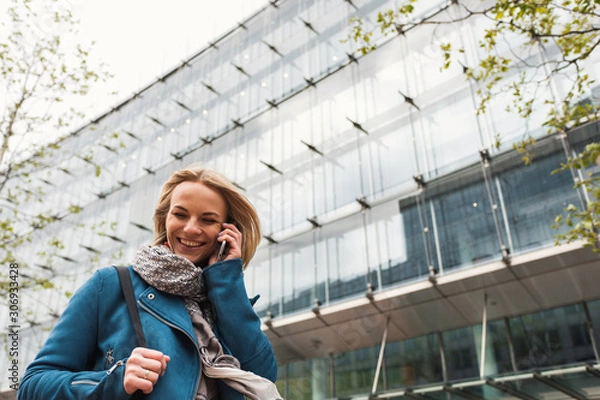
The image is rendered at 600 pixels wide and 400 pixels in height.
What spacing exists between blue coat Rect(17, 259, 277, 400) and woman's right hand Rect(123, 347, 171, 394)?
0.12 feet

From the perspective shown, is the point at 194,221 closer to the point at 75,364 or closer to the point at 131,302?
the point at 131,302

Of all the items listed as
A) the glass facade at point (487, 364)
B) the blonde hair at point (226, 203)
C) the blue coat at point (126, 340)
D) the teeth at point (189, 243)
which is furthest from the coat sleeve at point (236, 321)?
the glass facade at point (487, 364)

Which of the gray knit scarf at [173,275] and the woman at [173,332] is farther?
the gray knit scarf at [173,275]

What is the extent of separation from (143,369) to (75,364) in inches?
10.9

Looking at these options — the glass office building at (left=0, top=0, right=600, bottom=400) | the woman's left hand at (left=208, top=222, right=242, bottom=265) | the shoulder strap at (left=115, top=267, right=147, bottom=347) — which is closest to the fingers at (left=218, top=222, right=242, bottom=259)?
the woman's left hand at (left=208, top=222, right=242, bottom=265)

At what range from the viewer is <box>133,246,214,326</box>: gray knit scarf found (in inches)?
63.8

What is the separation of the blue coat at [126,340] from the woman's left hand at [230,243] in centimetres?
6

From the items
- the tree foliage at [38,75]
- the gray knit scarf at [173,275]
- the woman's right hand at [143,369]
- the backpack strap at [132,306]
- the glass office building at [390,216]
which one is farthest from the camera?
the glass office building at [390,216]

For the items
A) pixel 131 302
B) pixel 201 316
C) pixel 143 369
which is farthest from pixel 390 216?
pixel 143 369

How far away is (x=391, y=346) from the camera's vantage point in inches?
464

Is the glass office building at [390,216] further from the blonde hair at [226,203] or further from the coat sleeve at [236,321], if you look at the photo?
the coat sleeve at [236,321]

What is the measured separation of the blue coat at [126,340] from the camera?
1.42 m

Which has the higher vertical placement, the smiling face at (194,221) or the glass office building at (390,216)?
the glass office building at (390,216)

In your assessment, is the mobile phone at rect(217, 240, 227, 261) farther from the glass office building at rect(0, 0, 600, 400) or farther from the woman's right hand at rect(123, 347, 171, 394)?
the glass office building at rect(0, 0, 600, 400)
